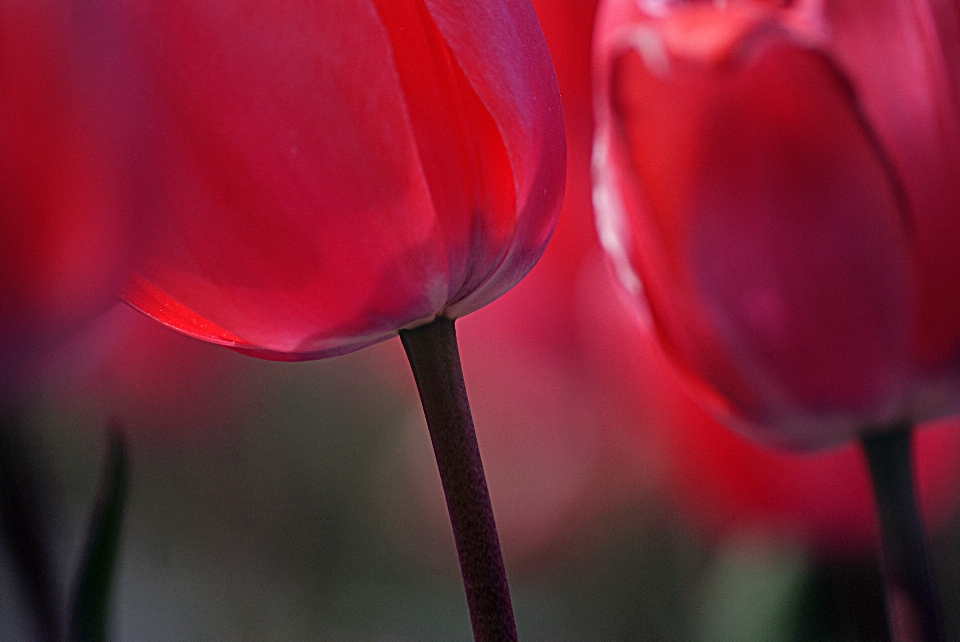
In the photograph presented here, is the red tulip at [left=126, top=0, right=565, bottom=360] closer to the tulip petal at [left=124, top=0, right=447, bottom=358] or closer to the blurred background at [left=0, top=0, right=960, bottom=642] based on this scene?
the tulip petal at [left=124, top=0, right=447, bottom=358]

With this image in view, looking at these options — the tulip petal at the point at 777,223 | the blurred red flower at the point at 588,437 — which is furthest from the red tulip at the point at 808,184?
the blurred red flower at the point at 588,437

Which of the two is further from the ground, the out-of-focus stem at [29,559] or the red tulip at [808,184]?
the red tulip at [808,184]

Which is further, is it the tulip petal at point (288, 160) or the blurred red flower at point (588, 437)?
the blurred red flower at point (588, 437)

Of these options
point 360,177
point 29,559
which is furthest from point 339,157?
point 29,559

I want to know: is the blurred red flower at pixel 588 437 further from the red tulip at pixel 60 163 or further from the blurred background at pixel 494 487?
the red tulip at pixel 60 163

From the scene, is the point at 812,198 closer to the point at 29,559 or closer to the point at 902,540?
the point at 902,540
